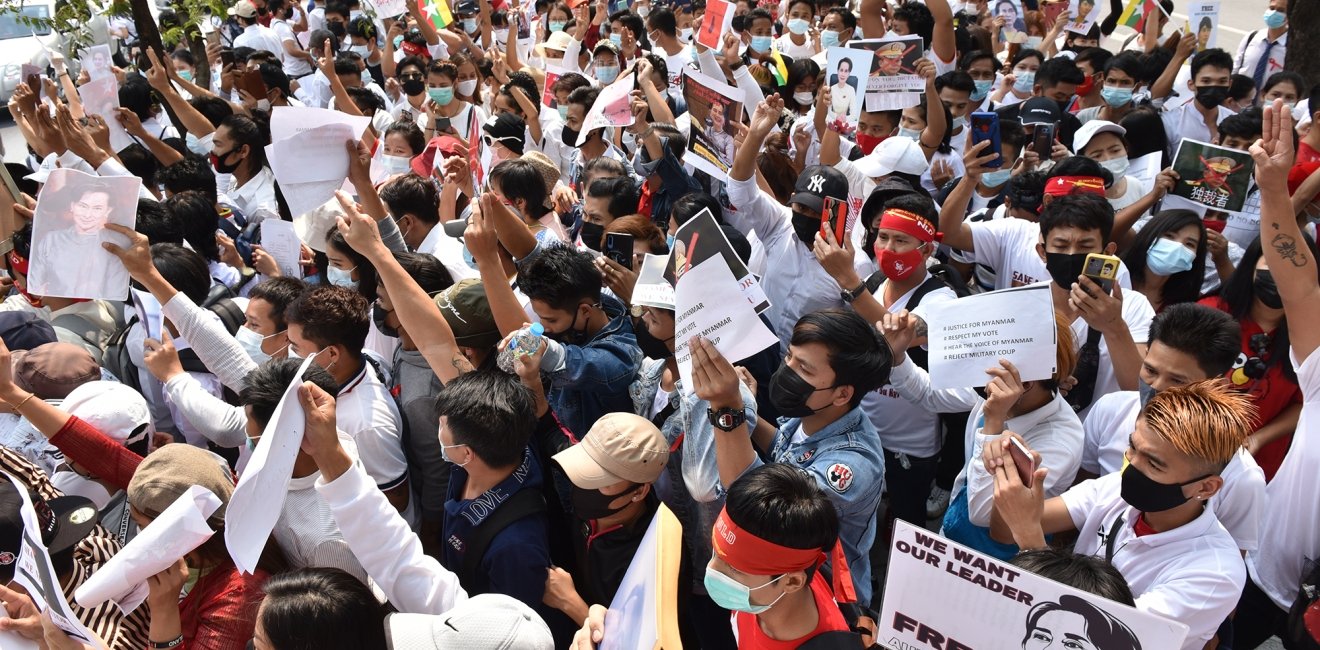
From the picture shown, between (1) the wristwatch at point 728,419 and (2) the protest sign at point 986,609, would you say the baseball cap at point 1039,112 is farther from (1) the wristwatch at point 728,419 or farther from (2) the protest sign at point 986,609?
(2) the protest sign at point 986,609

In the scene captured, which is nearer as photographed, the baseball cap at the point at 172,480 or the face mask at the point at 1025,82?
the baseball cap at the point at 172,480

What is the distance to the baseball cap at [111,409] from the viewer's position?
11.2 feet

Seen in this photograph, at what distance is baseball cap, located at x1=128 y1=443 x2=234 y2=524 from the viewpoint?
2764mm

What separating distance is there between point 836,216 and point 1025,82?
4.65 meters

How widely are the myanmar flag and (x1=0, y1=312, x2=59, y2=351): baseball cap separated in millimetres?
6618

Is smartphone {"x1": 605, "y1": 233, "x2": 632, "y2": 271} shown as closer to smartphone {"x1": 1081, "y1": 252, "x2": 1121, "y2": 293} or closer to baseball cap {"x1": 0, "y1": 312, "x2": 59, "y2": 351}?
smartphone {"x1": 1081, "y1": 252, "x2": 1121, "y2": 293}

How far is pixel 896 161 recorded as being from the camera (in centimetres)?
563

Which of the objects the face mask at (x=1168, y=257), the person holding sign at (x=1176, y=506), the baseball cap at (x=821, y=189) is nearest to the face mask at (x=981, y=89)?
the baseball cap at (x=821, y=189)

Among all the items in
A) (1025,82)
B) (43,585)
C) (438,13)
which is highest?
(43,585)

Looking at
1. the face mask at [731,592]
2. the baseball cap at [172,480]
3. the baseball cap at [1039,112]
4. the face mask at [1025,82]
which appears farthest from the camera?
the face mask at [1025,82]

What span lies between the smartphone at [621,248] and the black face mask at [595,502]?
62.3 inches

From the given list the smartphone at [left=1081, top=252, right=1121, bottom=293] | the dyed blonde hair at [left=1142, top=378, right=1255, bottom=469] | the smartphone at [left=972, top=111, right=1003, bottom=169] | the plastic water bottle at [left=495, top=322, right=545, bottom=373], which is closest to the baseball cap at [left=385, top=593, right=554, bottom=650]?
the plastic water bottle at [left=495, top=322, right=545, bottom=373]

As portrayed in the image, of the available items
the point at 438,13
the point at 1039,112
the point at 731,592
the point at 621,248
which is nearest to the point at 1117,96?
the point at 1039,112

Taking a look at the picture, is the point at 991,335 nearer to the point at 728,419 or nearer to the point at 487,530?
the point at 728,419
